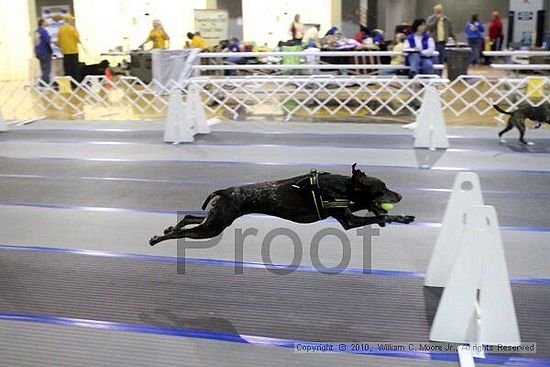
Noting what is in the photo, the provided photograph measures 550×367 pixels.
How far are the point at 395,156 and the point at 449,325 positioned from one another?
4.17m

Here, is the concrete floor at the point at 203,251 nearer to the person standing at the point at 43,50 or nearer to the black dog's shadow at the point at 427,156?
the black dog's shadow at the point at 427,156

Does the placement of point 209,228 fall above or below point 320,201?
below

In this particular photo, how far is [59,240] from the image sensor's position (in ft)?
13.8

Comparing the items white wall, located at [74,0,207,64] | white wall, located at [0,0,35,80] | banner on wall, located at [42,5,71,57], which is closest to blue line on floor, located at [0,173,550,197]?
banner on wall, located at [42,5,71,57]

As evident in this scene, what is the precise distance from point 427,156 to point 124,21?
1505cm

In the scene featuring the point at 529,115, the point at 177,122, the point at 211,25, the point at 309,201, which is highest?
the point at 211,25

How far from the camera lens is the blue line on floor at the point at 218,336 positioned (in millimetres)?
2561

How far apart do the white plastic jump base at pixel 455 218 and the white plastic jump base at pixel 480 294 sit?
51cm

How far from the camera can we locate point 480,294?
2.66 meters

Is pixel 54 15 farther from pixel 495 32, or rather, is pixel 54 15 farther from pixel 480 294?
pixel 480 294

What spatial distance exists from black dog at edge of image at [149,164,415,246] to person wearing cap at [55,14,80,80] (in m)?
11.5

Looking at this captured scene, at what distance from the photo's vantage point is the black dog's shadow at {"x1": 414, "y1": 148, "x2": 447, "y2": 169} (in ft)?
20.8

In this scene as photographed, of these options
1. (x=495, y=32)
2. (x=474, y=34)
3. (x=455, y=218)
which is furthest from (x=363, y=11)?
(x=455, y=218)

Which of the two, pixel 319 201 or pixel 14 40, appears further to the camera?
pixel 14 40
